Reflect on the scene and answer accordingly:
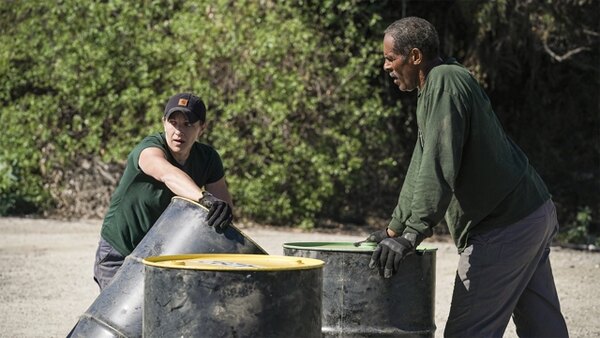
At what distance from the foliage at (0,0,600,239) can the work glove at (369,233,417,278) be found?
346 inches

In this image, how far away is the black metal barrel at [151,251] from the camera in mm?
4668

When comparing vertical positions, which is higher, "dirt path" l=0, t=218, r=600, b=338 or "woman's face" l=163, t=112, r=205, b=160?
"woman's face" l=163, t=112, r=205, b=160

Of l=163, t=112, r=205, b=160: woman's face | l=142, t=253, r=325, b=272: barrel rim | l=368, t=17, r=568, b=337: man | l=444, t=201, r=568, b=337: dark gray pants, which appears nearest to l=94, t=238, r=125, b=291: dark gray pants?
l=163, t=112, r=205, b=160: woman's face

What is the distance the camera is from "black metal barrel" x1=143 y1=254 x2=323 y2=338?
3850 millimetres

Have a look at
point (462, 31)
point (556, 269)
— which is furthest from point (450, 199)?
point (462, 31)

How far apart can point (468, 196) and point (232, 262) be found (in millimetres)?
1071

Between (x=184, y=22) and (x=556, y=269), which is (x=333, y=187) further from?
(x=556, y=269)

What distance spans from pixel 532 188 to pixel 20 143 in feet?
34.5

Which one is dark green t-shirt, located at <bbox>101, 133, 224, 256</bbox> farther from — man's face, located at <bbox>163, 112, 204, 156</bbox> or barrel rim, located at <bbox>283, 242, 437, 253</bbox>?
barrel rim, located at <bbox>283, 242, 437, 253</bbox>

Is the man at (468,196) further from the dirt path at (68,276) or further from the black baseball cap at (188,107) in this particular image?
the dirt path at (68,276)

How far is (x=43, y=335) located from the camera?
23.2ft

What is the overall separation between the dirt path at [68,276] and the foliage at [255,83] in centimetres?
89

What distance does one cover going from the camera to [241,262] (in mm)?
4328

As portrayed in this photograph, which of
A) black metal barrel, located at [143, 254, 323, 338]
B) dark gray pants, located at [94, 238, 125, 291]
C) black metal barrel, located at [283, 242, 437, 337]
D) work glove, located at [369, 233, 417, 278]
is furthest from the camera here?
dark gray pants, located at [94, 238, 125, 291]
